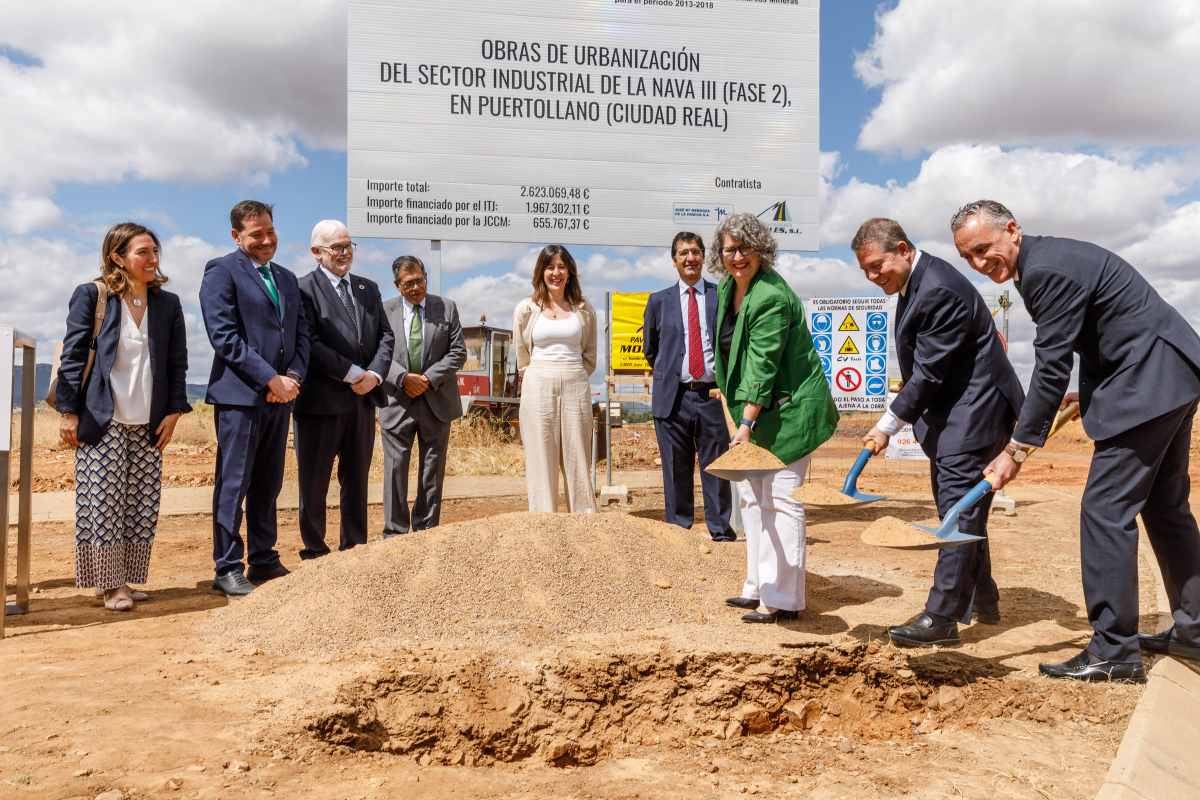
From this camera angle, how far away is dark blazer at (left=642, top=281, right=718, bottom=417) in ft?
18.6

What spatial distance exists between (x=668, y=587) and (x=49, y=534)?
5.49 meters

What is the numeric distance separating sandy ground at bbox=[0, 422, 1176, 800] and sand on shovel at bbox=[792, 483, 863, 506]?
1.70ft

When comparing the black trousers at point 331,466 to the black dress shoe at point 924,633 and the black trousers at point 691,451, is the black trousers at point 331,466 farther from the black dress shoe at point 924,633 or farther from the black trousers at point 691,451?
the black dress shoe at point 924,633

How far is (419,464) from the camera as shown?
557 cm

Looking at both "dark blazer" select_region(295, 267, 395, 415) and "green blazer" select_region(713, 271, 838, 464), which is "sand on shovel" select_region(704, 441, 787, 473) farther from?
"dark blazer" select_region(295, 267, 395, 415)

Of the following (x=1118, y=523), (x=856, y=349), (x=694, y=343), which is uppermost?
(x=856, y=349)

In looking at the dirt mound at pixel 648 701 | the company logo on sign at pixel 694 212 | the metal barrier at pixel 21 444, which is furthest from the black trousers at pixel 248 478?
the company logo on sign at pixel 694 212

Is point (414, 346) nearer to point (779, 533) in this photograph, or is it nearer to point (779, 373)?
point (779, 373)

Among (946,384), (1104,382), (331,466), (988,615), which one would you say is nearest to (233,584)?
(331,466)

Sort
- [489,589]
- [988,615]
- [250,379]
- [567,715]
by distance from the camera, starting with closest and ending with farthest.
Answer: [567,715] < [489,589] < [988,615] < [250,379]

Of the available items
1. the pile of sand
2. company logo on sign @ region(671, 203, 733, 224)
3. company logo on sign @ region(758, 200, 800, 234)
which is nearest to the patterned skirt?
the pile of sand

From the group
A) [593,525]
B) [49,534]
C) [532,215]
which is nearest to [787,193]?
[532,215]

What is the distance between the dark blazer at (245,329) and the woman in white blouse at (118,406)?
20 centimetres

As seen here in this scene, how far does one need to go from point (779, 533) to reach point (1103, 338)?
1.41 m
